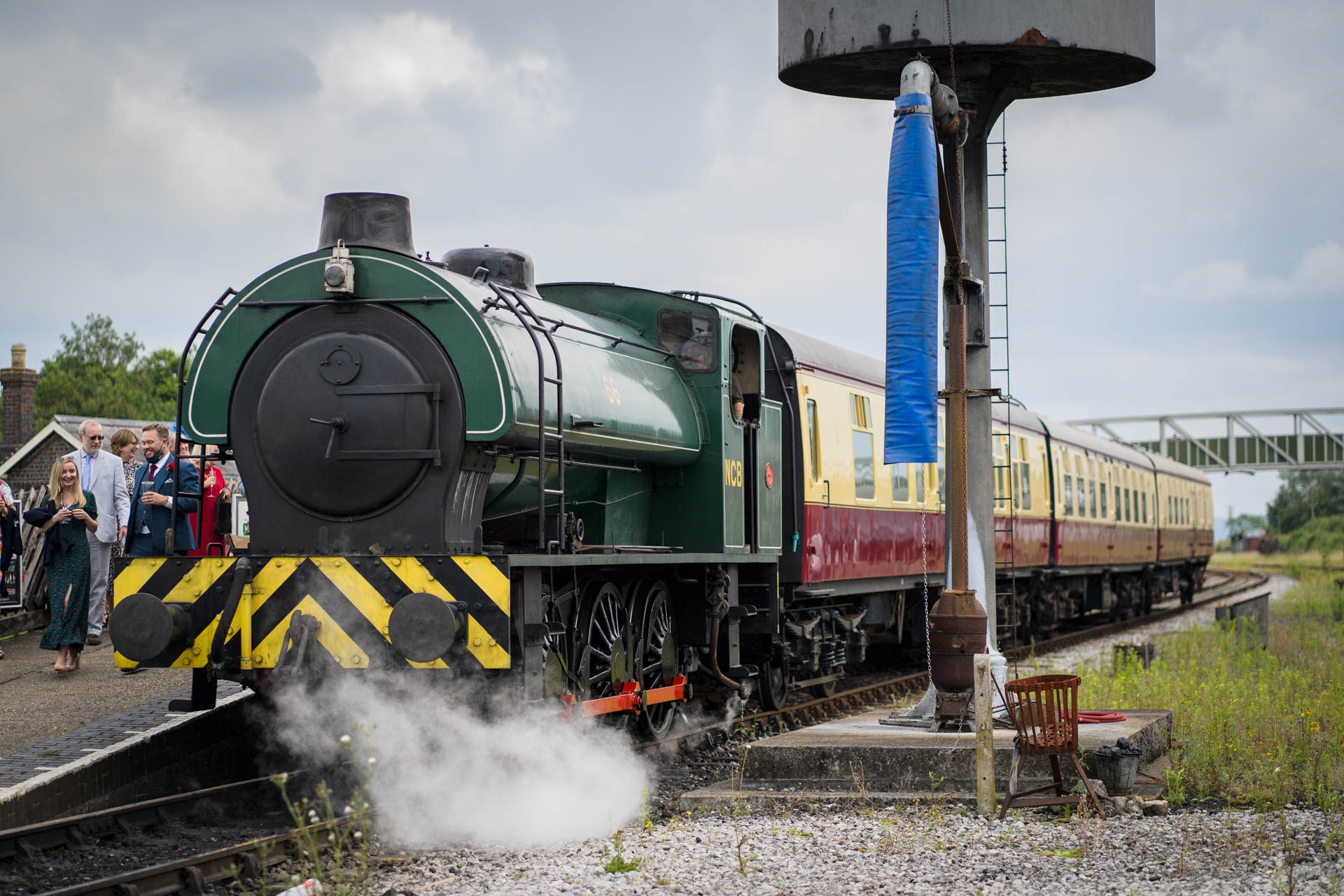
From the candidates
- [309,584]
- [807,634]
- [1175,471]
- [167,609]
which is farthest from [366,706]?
[1175,471]

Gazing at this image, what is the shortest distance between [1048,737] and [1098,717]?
2.13 meters

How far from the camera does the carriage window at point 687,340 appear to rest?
1088cm

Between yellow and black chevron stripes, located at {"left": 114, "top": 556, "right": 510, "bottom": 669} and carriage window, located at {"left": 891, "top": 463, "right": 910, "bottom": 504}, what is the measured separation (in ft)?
28.4

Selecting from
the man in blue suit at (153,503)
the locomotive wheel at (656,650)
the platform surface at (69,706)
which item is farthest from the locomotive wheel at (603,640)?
the man in blue suit at (153,503)

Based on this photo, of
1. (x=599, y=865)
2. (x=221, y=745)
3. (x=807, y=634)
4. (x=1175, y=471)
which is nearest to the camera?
(x=599, y=865)

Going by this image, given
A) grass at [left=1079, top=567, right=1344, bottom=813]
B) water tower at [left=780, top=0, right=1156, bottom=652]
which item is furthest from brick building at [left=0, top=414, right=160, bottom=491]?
water tower at [left=780, top=0, right=1156, bottom=652]

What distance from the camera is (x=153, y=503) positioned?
404 inches

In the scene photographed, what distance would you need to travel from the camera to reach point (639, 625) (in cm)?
990

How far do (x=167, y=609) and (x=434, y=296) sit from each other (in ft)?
7.25

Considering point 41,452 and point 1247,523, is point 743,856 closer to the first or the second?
point 41,452

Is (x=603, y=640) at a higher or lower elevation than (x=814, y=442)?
lower

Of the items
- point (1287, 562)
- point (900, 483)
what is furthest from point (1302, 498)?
point (900, 483)

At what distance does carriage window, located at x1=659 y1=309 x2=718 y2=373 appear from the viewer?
428 inches

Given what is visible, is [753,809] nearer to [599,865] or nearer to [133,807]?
[599,865]
